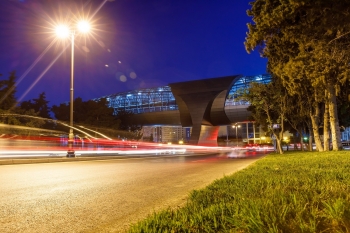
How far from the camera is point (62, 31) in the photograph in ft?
73.2

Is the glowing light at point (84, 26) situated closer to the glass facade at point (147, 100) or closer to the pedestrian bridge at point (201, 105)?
the pedestrian bridge at point (201, 105)

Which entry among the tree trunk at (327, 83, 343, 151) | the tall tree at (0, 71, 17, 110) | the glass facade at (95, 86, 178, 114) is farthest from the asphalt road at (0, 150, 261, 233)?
the glass facade at (95, 86, 178, 114)

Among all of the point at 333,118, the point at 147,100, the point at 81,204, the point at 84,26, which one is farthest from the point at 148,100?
the point at 81,204

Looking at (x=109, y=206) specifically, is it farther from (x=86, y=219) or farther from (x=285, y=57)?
(x=285, y=57)

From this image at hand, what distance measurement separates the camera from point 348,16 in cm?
1052

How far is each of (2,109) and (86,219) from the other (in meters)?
34.9

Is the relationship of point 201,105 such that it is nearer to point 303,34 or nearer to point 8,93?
point 8,93

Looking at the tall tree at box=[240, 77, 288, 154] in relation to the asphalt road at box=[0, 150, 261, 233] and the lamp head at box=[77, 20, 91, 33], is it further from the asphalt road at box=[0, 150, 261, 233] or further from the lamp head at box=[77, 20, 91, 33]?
the asphalt road at box=[0, 150, 261, 233]

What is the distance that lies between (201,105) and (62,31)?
55.0m

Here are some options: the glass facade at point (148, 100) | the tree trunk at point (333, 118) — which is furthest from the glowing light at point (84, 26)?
the glass facade at point (148, 100)

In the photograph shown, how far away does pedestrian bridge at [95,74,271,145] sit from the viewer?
73938 millimetres

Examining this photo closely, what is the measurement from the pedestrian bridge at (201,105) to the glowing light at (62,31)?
50.3 meters

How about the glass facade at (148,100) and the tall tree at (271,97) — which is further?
the glass facade at (148,100)

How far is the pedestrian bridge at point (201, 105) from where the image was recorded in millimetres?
73938
